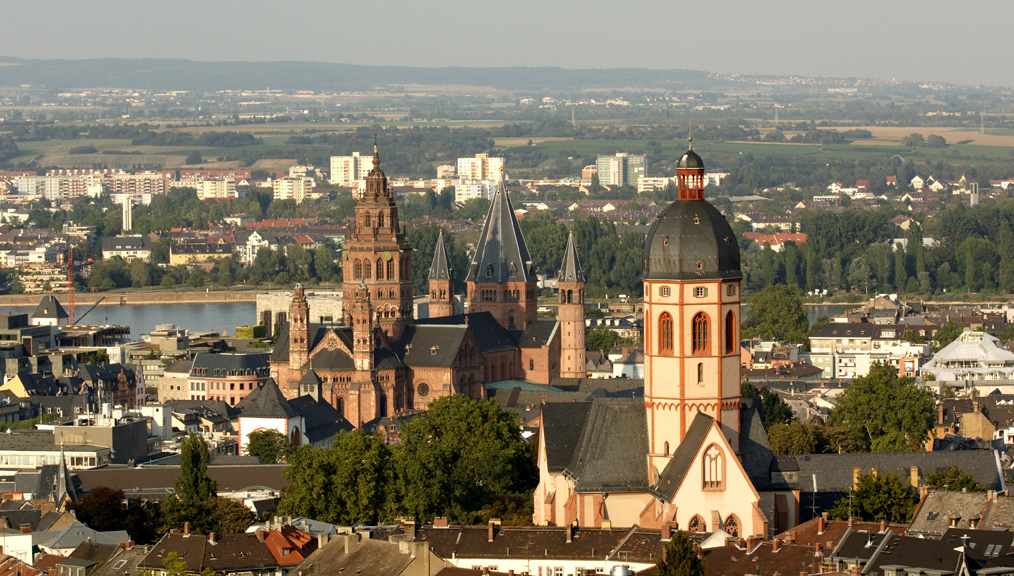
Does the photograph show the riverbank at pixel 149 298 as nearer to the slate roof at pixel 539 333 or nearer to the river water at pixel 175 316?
the river water at pixel 175 316

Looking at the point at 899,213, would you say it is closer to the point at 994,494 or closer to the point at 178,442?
the point at 178,442

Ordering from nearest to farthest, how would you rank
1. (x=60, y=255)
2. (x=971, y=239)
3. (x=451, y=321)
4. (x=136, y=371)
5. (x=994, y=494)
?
1. (x=994, y=494)
2. (x=451, y=321)
3. (x=136, y=371)
4. (x=971, y=239)
5. (x=60, y=255)

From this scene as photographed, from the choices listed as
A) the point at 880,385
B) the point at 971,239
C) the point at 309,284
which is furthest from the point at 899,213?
the point at 880,385

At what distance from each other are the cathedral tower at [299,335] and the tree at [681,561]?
120ft

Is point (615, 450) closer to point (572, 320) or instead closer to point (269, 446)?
point (269, 446)

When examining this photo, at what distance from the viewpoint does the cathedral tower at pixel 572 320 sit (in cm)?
7006

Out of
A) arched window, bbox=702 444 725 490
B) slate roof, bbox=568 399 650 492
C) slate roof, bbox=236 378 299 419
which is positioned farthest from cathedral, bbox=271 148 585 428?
arched window, bbox=702 444 725 490

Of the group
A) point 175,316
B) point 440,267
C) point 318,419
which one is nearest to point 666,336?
point 318,419

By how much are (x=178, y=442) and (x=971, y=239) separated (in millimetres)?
77195

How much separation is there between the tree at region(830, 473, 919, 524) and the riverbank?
9541 cm

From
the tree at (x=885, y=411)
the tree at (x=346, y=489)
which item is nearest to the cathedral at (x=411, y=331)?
the tree at (x=885, y=411)

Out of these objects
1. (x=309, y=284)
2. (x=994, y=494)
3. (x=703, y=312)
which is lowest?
(x=309, y=284)

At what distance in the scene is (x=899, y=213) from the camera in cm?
A: 16700

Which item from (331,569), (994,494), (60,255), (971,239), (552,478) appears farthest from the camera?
(60,255)
